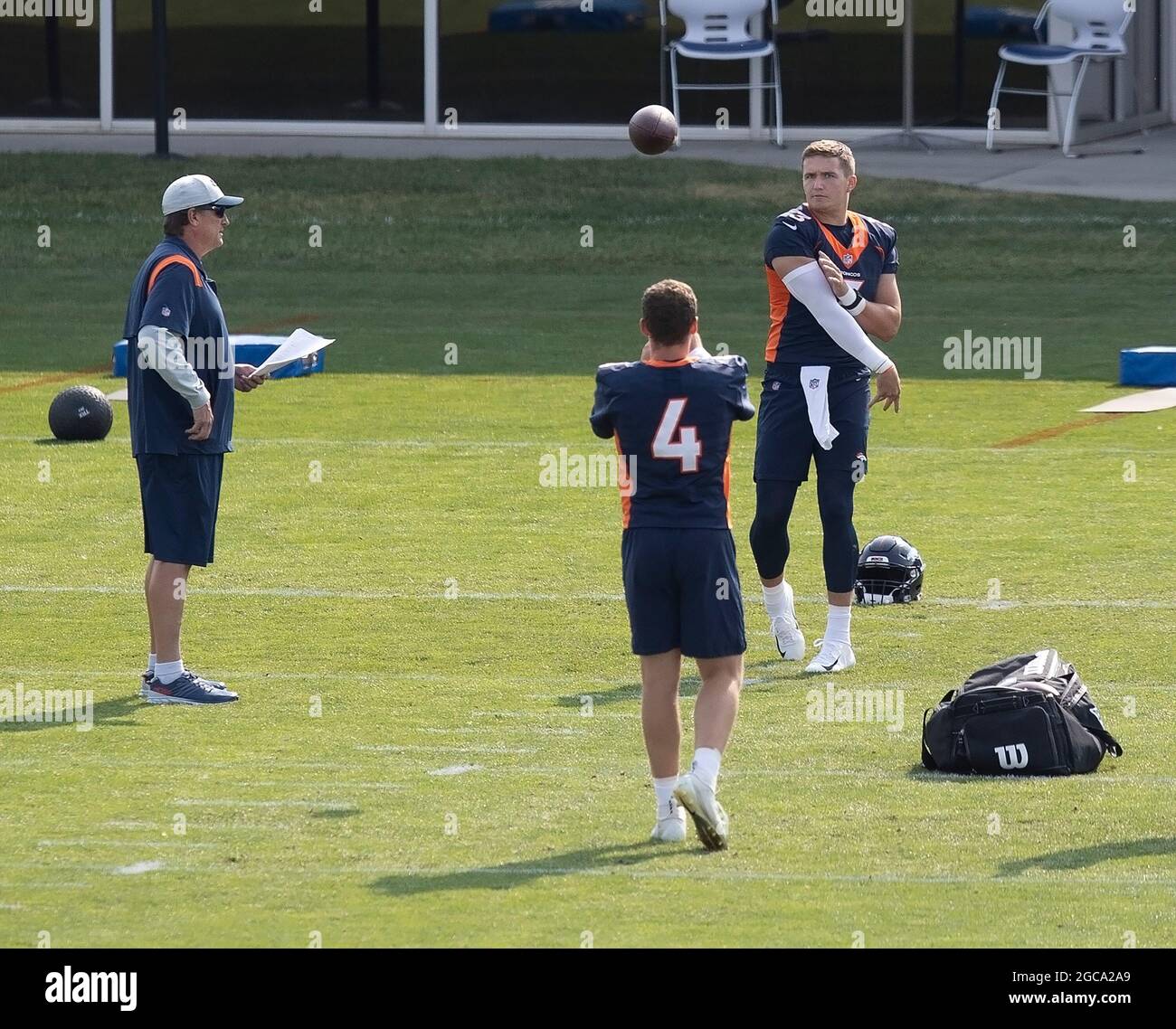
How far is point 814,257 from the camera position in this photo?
9.76m

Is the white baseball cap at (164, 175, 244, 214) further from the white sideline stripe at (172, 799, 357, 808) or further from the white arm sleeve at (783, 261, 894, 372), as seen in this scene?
the white sideline stripe at (172, 799, 357, 808)

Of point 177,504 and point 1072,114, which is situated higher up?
point 1072,114

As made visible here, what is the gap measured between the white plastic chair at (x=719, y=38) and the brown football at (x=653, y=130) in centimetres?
1624

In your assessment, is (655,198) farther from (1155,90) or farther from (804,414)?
(804,414)

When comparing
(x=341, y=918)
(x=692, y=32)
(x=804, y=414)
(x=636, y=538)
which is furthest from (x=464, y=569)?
(x=692, y=32)

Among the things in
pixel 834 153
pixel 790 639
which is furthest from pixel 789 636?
pixel 834 153

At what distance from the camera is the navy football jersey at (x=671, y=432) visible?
721 centimetres

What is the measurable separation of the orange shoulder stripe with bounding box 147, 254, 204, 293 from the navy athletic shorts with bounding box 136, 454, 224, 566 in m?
0.69

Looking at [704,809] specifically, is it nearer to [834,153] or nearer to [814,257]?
[814,257]

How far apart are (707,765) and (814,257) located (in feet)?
10.7

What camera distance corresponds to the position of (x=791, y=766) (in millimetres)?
8344

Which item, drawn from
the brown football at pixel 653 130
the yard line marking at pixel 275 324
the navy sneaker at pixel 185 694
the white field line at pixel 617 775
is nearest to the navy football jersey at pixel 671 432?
the white field line at pixel 617 775

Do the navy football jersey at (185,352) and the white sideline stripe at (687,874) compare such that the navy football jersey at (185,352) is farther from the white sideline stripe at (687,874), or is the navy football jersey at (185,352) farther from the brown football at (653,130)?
the brown football at (653,130)

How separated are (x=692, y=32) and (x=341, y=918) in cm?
2356
